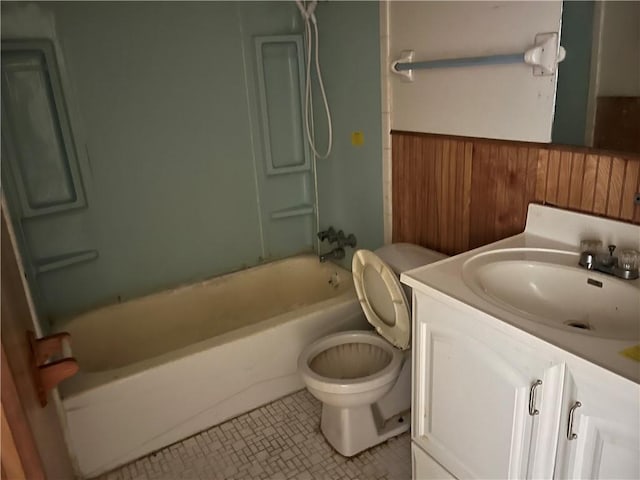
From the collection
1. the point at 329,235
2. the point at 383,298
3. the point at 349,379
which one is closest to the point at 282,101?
the point at 329,235

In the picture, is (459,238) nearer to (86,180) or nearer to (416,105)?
(416,105)

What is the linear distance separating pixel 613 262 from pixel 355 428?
110 cm

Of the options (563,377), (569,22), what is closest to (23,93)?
(569,22)

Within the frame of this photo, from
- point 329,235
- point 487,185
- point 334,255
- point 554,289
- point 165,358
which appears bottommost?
point 165,358

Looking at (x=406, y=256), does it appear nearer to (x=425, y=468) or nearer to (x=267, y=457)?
(x=425, y=468)

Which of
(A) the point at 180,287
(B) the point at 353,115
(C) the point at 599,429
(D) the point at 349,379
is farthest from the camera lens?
(A) the point at 180,287

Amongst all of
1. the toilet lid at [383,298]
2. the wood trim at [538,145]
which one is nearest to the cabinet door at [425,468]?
the toilet lid at [383,298]

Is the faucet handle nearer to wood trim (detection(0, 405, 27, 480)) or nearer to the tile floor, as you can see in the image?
the tile floor

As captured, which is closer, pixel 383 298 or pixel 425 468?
pixel 425 468

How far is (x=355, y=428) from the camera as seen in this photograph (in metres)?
1.96

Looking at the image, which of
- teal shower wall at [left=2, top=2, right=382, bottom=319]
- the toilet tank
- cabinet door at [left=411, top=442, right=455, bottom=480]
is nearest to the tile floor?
cabinet door at [left=411, top=442, right=455, bottom=480]

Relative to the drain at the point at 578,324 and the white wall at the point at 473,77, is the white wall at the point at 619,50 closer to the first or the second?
the white wall at the point at 473,77

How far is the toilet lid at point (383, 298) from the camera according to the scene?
71.4 inches

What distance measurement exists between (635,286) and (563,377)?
0.38m
